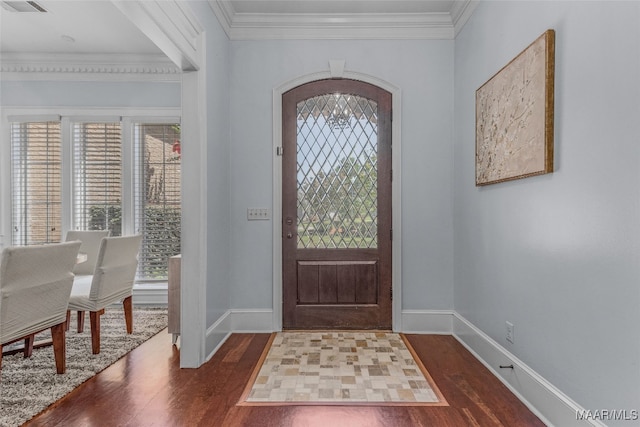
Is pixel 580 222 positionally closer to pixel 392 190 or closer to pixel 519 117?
pixel 519 117

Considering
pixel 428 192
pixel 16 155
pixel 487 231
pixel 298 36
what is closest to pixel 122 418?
pixel 487 231

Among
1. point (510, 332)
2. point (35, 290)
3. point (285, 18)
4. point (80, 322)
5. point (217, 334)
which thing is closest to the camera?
point (35, 290)

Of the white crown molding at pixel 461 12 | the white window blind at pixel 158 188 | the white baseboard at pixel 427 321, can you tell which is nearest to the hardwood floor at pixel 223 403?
the white baseboard at pixel 427 321

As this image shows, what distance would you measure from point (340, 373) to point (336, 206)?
143cm

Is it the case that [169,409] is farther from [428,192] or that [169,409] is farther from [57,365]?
[428,192]

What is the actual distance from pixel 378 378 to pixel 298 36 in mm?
2785

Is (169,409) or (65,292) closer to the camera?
(169,409)

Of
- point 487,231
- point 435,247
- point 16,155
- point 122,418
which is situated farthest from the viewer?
point 16,155

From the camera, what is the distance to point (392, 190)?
3277 mm

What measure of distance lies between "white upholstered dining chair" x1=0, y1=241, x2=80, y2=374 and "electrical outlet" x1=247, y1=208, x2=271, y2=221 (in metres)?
1.30

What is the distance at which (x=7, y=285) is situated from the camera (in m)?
1.94

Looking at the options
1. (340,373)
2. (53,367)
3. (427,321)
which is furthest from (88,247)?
(427,321)

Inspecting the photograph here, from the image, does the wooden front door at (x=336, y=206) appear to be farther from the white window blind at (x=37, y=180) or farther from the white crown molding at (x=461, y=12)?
the white window blind at (x=37, y=180)

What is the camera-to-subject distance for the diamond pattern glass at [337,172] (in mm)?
3311
